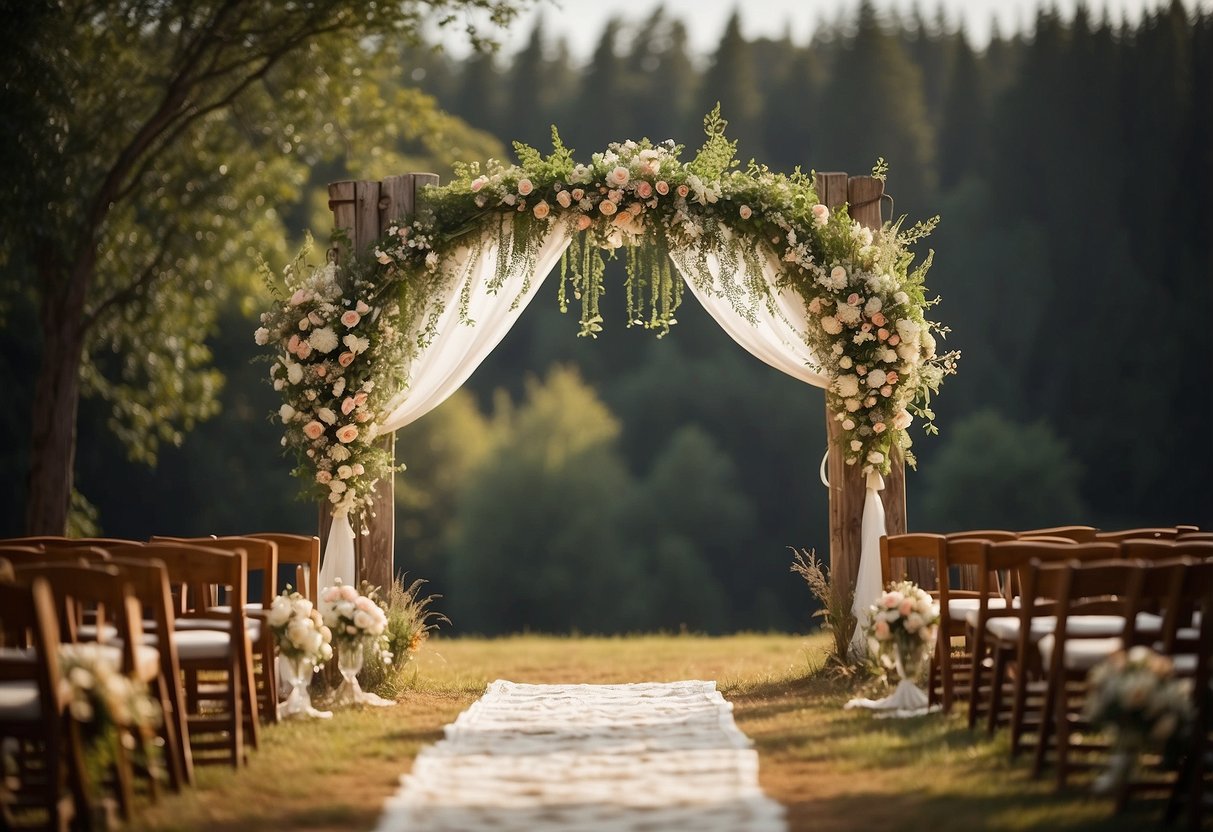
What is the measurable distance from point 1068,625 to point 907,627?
1306 millimetres

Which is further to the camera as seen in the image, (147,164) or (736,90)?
(736,90)

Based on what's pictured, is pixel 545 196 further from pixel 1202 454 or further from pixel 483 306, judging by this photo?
pixel 1202 454

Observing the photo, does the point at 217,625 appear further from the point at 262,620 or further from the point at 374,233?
the point at 374,233

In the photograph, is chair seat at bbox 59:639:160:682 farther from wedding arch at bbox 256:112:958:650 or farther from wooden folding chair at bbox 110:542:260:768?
wedding arch at bbox 256:112:958:650

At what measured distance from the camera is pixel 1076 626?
18.5 ft

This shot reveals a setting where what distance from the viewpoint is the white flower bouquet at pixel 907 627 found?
692cm

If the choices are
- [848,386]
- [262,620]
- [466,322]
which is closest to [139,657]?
[262,620]

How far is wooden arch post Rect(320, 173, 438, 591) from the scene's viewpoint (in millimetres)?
8656

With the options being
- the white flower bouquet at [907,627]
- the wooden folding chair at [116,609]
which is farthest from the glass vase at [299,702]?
the white flower bouquet at [907,627]

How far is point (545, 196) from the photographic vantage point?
8625 mm

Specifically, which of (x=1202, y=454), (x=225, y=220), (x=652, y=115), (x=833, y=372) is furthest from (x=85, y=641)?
(x=652, y=115)

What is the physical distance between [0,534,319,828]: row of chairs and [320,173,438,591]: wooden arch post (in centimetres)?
164

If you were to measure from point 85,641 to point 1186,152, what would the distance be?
27.5 meters

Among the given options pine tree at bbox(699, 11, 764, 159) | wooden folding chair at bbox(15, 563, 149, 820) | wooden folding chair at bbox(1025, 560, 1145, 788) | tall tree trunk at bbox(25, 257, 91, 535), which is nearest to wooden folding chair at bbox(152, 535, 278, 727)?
wooden folding chair at bbox(15, 563, 149, 820)
